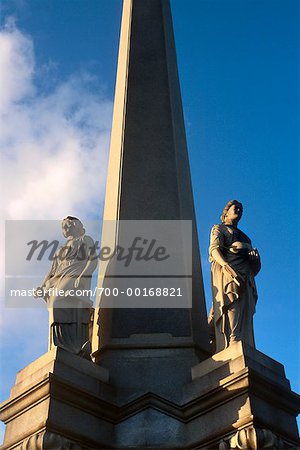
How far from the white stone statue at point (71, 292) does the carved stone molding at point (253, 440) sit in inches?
114

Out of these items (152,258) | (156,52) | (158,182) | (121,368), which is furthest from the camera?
(156,52)

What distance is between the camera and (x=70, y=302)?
11.4 m

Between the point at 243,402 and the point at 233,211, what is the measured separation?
4000 millimetres

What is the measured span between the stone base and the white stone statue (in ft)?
1.81

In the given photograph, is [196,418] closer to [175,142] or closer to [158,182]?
[158,182]

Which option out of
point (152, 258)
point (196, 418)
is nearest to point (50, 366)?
point (196, 418)

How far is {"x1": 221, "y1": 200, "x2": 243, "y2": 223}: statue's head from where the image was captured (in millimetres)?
12562

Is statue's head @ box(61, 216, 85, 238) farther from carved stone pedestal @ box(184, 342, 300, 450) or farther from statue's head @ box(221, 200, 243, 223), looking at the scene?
carved stone pedestal @ box(184, 342, 300, 450)

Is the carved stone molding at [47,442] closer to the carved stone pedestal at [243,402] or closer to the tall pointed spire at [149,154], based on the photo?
the carved stone pedestal at [243,402]

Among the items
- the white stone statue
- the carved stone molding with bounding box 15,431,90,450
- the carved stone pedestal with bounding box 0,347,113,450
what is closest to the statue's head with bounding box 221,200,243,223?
the white stone statue

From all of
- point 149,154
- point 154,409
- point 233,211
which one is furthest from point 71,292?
point 149,154

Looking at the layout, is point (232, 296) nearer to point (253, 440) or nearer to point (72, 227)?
point (253, 440)

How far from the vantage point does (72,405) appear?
1003cm

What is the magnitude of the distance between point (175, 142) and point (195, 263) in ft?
9.74
